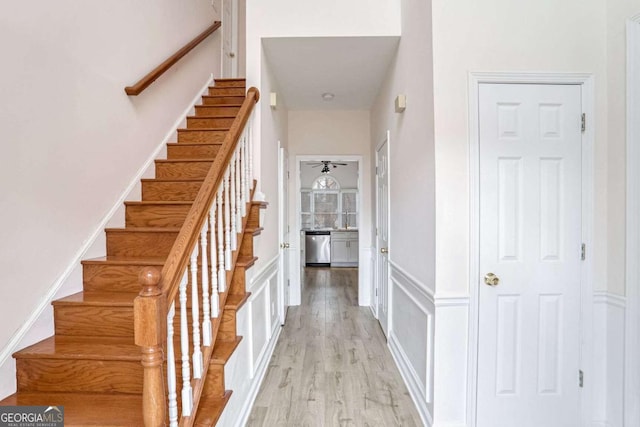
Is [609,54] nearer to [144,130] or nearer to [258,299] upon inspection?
[258,299]

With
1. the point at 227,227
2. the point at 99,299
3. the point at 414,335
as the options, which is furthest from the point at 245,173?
the point at 414,335

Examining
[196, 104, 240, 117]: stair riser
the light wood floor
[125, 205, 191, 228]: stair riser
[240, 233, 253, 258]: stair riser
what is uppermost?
[196, 104, 240, 117]: stair riser

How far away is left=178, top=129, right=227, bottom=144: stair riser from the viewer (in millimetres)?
2816

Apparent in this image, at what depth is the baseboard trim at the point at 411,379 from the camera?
6.07ft

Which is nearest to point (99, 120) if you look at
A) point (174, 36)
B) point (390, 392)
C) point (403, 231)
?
point (174, 36)

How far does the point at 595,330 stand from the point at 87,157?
10.6 feet

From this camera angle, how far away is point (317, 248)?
754 centimetres

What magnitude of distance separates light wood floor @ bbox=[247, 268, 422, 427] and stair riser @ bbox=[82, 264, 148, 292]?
1147 millimetres

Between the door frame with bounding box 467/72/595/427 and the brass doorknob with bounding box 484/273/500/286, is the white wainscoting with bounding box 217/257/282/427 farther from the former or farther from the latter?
the brass doorknob with bounding box 484/273/500/286

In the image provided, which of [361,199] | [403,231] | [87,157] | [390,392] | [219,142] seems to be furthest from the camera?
[361,199]

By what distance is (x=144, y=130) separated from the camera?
244cm

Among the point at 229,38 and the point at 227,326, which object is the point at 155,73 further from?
the point at 229,38

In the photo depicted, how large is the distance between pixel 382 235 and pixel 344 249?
4.31m

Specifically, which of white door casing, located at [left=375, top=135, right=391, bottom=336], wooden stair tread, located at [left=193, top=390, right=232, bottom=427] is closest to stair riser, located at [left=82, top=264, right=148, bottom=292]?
wooden stair tread, located at [left=193, top=390, right=232, bottom=427]
